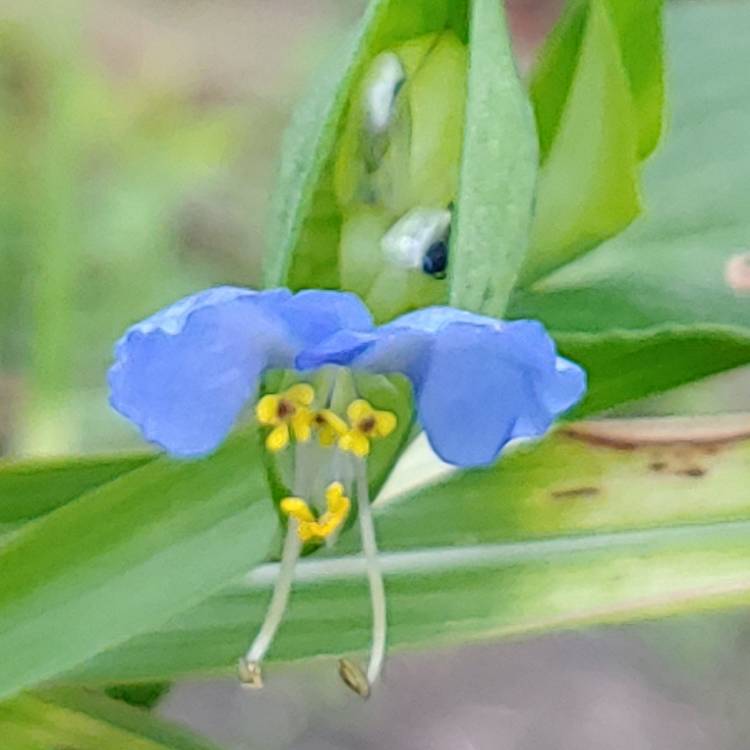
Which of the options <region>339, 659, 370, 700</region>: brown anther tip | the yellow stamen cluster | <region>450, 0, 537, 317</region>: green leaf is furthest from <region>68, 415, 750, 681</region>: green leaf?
<region>450, 0, 537, 317</region>: green leaf

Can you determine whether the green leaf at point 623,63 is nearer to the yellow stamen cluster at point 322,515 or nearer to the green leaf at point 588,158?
the green leaf at point 588,158

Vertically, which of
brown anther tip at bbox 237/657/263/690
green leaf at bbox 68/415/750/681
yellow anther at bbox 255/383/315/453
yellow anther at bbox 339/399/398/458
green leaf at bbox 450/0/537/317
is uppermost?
green leaf at bbox 450/0/537/317

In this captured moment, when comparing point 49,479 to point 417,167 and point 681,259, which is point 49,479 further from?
point 681,259

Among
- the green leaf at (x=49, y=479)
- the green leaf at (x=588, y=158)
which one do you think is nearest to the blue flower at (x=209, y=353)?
the green leaf at (x=49, y=479)

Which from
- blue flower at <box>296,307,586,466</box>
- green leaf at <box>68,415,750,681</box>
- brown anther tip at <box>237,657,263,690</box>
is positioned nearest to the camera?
blue flower at <box>296,307,586,466</box>

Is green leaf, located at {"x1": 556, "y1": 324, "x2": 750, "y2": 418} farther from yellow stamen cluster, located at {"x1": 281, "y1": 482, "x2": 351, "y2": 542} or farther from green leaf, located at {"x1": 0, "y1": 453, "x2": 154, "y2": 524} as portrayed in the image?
green leaf, located at {"x1": 0, "y1": 453, "x2": 154, "y2": 524}

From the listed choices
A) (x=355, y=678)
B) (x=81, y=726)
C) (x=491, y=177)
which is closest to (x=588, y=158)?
(x=491, y=177)

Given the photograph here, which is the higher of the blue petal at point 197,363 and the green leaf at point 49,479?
the blue petal at point 197,363
